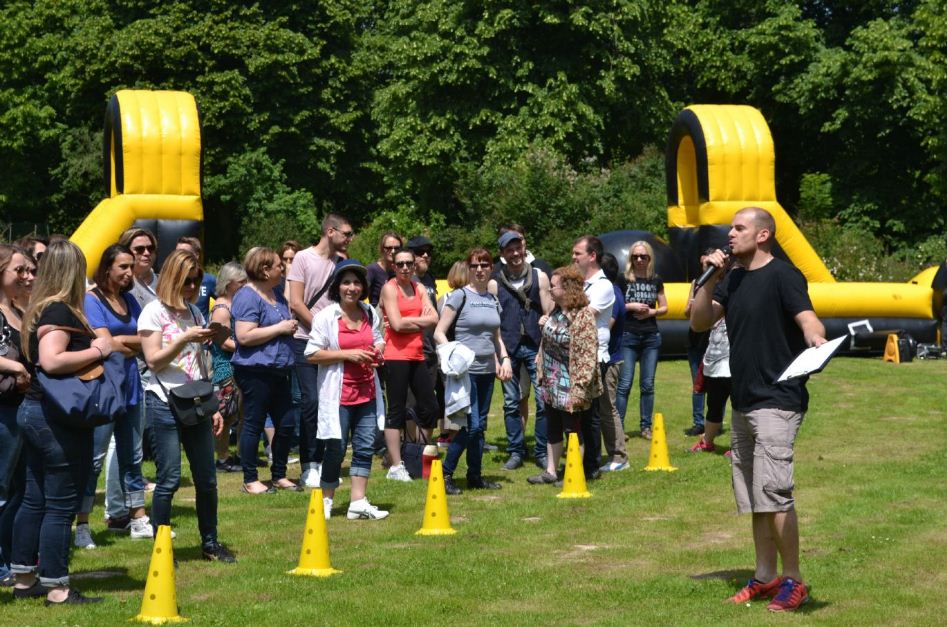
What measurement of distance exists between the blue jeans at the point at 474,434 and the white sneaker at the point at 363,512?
121cm

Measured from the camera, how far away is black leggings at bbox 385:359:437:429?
35.3 ft

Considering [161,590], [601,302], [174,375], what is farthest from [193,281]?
[601,302]

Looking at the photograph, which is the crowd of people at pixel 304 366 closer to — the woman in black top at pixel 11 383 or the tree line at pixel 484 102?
the woman in black top at pixel 11 383

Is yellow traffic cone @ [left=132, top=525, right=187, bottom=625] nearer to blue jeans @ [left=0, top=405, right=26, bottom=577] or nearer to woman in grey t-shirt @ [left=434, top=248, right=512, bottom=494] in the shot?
blue jeans @ [left=0, top=405, right=26, bottom=577]

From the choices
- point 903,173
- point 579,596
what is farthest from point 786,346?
point 903,173

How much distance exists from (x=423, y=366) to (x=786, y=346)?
14.4ft

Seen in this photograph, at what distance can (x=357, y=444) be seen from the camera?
9.54 meters

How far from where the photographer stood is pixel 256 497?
34.4 feet

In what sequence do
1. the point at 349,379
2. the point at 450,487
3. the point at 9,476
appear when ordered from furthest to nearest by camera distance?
the point at 450,487
the point at 349,379
the point at 9,476

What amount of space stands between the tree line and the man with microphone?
23216mm

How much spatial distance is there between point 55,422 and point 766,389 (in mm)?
3662

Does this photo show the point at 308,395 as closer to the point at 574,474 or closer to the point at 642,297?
the point at 574,474

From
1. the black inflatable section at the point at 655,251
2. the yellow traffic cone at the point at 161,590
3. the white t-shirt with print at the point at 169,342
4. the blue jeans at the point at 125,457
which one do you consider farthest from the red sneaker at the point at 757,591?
the black inflatable section at the point at 655,251

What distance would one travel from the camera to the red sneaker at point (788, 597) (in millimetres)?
6895
